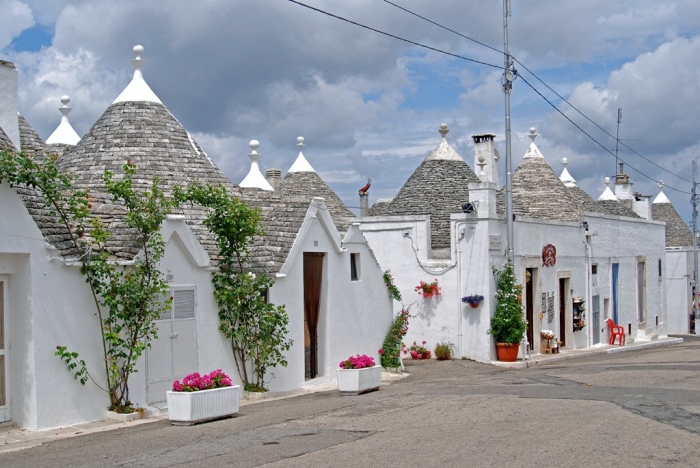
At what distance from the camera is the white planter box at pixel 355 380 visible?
1619 centimetres

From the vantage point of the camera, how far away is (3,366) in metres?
12.2

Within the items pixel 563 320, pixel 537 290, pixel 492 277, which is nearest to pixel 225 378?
pixel 492 277

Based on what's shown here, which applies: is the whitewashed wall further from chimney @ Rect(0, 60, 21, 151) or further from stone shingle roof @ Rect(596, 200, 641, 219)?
chimney @ Rect(0, 60, 21, 151)

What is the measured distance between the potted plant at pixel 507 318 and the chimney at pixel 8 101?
14.4m

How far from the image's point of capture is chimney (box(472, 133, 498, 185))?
98.4 ft

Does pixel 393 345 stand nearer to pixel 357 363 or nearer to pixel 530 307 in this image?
pixel 357 363

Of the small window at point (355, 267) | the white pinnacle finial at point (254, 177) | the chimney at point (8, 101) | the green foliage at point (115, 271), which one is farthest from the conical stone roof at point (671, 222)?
the chimney at point (8, 101)

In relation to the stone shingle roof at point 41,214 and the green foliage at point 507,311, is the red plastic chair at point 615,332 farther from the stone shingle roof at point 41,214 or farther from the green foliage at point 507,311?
the stone shingle roof at point 41,214

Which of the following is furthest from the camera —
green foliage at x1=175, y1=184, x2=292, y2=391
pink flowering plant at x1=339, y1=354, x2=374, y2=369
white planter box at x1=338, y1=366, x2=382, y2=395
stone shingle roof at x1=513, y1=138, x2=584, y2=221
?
stone shingle roof at x1=513, y1=138, x2=584, y2=221

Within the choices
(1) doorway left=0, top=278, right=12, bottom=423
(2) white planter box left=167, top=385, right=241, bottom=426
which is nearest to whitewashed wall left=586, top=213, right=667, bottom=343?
(2) white planter box left=167, top=385, right=241, bottom=426

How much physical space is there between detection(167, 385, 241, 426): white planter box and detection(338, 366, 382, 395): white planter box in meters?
3.58

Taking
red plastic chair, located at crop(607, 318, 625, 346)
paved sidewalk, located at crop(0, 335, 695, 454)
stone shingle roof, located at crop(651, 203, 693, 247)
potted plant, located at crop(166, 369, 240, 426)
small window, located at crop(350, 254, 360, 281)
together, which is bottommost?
red plastic chair, located at crop(607, 318, 625, 346)

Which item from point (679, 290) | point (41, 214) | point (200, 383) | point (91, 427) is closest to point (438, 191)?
point (200, 383)

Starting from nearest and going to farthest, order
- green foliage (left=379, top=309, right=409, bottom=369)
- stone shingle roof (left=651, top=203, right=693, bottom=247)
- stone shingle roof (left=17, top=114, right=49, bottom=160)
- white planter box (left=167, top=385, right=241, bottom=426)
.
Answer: white planter box (left=167, top=385, right=241, bottom=426) < stone shingle roof (left=17, top=114, right=49, bottom=160) < green foliage (left=379, top=309, right=409, bottom=369) < stone shingle roof (left=651, top=203, right=693, bottom=247)
